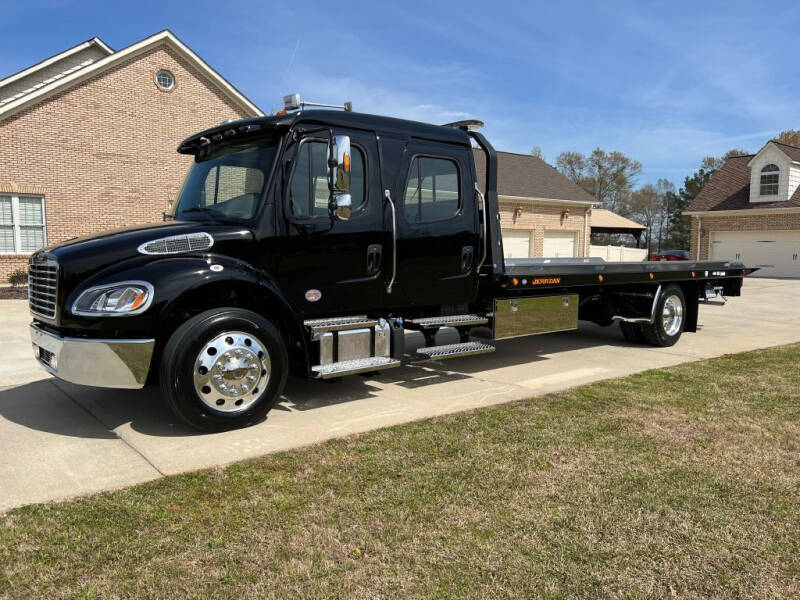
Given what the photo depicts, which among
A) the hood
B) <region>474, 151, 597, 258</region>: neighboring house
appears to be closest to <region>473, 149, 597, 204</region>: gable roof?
<region>474, 151, 597, 258</region>: neighboring house

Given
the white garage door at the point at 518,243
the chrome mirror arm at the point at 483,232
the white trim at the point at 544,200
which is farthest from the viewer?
the white garage door at the point at 518,243

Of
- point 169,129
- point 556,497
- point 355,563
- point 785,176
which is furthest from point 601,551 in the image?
point 785,176

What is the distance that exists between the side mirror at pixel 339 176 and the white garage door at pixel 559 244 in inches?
952

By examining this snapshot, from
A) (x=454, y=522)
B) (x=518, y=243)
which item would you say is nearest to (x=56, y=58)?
(x=518, y=243)

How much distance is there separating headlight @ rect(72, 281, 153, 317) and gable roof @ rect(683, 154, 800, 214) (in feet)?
101

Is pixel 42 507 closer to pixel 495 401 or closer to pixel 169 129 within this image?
pixel 495 401

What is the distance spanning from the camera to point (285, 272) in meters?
5.20

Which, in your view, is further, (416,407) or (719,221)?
(719,221)

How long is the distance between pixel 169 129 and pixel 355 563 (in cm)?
1793

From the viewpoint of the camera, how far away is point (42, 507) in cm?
345

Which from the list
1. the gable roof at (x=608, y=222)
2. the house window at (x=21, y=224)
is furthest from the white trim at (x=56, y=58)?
the gable roof at (x=608, y=222)

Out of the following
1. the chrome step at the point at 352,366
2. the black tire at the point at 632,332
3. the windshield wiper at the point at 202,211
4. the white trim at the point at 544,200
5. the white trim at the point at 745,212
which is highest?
the white trim at the point at 544,200

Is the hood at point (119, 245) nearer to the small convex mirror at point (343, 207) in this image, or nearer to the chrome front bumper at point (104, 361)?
the chrome front bumper at point (104, 361)

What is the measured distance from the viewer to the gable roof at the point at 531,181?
90.8ft
